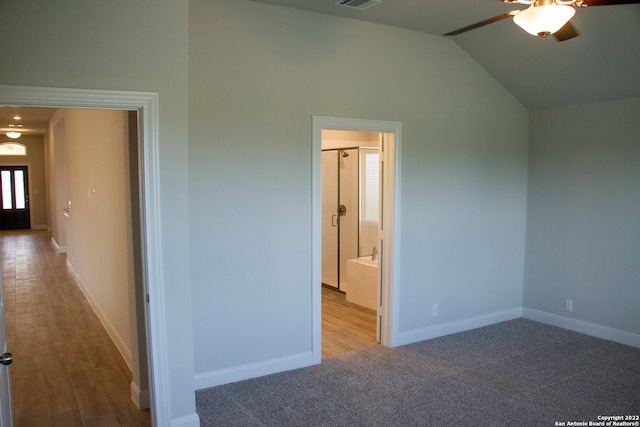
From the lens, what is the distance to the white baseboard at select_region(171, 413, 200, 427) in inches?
122

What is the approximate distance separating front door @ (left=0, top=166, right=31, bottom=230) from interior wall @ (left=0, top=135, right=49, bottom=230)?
6.0 inches

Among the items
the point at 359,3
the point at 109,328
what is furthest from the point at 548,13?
the point at 109,328

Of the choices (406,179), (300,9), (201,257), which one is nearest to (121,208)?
(201,257)

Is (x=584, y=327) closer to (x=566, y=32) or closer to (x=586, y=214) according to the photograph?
(x=586, y=214)

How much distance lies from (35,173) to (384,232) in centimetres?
1334

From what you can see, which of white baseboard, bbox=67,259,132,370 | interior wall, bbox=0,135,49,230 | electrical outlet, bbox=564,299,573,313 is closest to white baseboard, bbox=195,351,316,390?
white baseboard, bbox=67,259,132,370

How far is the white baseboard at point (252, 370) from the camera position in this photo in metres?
3.79

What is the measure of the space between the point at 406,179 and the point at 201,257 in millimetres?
2058

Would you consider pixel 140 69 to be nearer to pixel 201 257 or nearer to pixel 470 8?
pixel 201 257

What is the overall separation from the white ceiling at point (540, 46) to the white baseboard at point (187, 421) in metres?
3.00

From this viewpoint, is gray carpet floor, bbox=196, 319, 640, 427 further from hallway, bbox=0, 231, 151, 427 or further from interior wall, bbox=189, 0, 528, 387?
hallway, bbox=0, 231, 151, 427

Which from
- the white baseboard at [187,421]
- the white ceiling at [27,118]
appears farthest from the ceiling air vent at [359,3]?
the white ceiling at [27,118]

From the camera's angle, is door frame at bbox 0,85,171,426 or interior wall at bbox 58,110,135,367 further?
interior wall at bbox 58,110,135,367

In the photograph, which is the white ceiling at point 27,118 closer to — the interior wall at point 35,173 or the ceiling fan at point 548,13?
the interior wall at point 35,173
